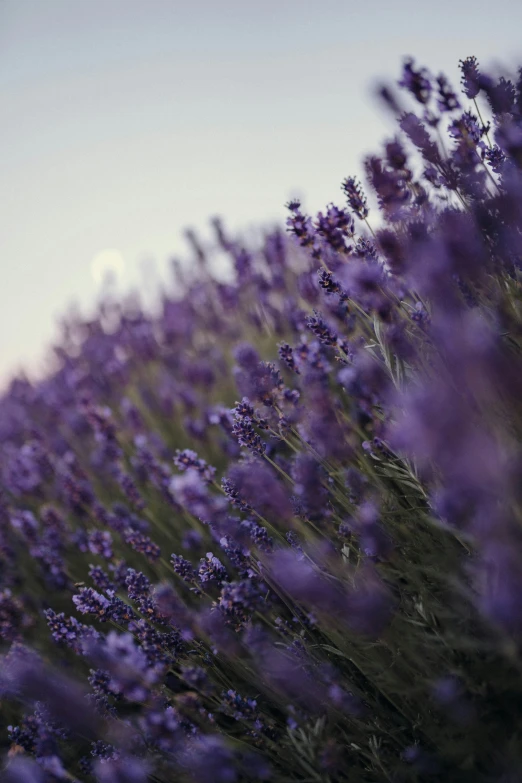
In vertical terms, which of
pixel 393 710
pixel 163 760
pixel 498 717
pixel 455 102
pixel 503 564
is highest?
pixel 455 102

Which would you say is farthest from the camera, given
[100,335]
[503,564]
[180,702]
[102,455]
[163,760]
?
[100,335]

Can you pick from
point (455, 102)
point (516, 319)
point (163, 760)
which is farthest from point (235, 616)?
point (455, 102)

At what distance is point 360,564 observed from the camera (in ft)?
6.20

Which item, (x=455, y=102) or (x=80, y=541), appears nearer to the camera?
(x=455, y=102)

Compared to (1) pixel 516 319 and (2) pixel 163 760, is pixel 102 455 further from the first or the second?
(1) pixel 516 319

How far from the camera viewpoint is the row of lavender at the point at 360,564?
4.08 ft

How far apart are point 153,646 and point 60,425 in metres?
3.94

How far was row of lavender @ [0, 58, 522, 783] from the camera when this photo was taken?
1.24m

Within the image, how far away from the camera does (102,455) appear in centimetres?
393

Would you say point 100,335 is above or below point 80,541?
above

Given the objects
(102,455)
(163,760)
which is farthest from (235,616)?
(102,455)

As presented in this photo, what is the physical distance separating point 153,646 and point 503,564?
116cm

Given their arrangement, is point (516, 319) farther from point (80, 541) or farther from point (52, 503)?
point (52, 503)

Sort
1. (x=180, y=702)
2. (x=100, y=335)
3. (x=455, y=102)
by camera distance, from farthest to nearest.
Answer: (x=100, y=335), (x=455, y=102), (x=180, y=702)
